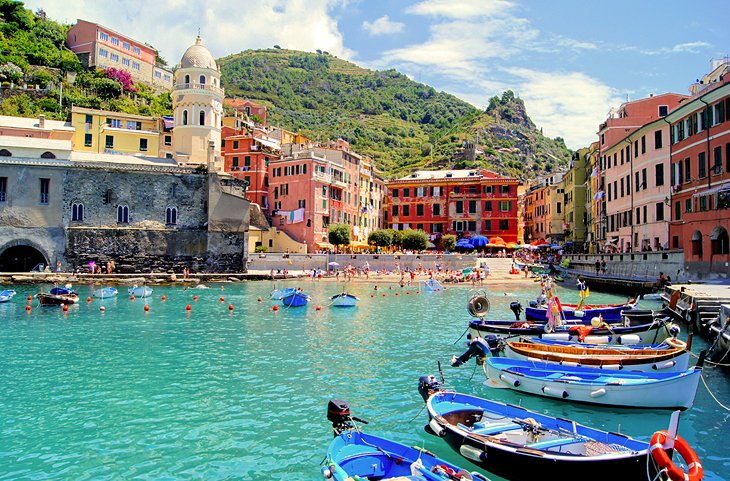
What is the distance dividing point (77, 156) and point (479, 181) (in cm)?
4934

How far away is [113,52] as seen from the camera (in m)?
97.1

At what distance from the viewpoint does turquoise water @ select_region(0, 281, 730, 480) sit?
11.0 metres

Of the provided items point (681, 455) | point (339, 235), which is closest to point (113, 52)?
point (339, 235)

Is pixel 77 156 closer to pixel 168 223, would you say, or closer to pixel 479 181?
pixel 168 223

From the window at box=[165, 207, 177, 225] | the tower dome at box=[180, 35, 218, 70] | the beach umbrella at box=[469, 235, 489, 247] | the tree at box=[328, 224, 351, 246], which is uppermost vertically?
the tower dome at box=[180, 35, 218, 70]

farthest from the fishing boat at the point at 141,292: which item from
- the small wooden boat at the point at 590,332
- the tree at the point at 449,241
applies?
the tree at the point at 449,241

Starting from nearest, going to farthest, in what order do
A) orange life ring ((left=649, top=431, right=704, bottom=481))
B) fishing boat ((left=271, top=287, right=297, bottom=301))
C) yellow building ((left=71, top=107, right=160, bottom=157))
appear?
1. orange life ring ((left=649, top=431, right=704, bottom=481))
2. fishing boat ((left=271, top=287, right=297, bottom=301))
3. yellow building ((left=71, top=107, right=160, bottom=157))

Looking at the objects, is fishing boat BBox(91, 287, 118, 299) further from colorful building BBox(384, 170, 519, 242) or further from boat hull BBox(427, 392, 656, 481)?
colorful building BBox(384, 170, 519, 242)

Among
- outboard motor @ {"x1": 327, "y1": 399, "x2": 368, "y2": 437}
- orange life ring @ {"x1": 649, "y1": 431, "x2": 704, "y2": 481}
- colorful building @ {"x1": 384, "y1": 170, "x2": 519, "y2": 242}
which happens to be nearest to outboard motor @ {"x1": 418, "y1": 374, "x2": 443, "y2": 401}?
outboard motor @ {"x1": 327, "y1": 399, "x2": 368, "y2": 437}

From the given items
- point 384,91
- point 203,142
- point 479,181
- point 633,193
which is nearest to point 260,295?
point 203,142

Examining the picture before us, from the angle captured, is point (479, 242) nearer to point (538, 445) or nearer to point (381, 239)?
point (381, 239)

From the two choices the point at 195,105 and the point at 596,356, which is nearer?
the point at 596,356

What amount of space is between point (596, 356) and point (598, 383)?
101 inches

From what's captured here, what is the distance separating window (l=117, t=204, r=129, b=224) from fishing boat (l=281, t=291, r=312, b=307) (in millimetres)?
27405
